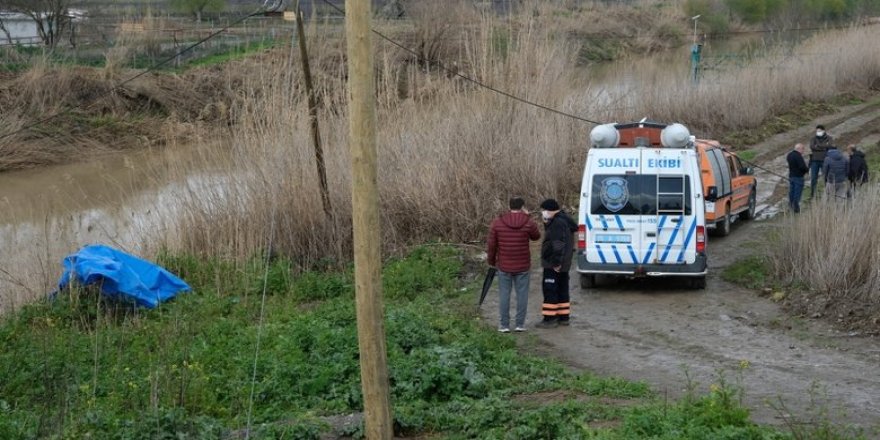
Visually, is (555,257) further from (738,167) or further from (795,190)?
(795,190)

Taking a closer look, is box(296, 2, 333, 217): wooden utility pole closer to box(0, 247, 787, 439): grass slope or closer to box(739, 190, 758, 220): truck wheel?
box(0, 247, 787, 439): grass slope

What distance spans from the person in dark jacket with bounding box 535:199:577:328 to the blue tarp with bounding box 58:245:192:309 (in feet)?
18.8

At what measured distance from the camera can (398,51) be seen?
2898 centimetres

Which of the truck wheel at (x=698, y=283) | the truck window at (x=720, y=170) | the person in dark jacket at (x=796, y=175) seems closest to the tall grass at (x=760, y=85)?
the person in dark jacket at (x=796, y=175)

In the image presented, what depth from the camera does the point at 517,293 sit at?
14352 millimetres

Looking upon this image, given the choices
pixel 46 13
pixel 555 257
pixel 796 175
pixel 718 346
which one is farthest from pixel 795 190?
pixel 46 13

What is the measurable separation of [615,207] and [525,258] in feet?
9.20

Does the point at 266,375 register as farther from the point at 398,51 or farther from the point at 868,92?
the point at 868,92

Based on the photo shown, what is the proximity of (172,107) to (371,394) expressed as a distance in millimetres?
35456

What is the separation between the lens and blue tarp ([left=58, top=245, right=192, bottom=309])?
1540 centimetres

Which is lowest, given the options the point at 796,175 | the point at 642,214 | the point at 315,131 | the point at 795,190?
the point at 795,190

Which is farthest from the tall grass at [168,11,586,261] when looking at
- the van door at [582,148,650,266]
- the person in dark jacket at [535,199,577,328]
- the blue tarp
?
the person in dark jacket at [535,199,577,328]

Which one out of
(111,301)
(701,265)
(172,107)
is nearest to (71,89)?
(172,107)

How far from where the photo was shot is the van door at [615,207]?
16.4m
